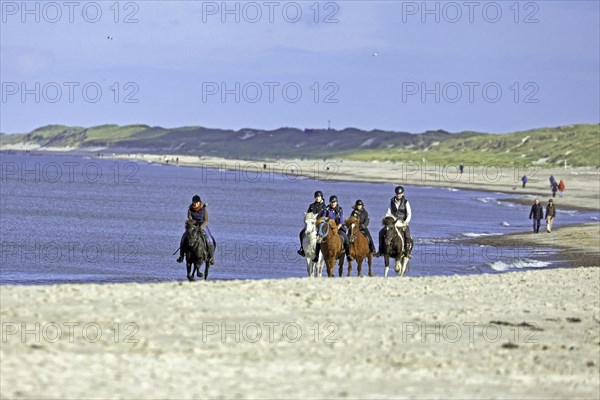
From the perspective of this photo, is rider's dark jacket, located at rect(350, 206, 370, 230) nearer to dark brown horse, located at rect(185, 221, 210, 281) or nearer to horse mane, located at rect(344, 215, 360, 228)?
horse mane, located at rect(344, 215, 360, 228)

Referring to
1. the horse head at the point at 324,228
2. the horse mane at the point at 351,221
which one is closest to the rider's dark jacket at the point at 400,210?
the horse mane at the point at 351,221

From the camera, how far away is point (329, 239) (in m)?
26.2

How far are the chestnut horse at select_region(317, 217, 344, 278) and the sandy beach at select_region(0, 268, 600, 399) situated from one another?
14.5ft

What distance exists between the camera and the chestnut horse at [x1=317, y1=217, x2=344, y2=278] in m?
26.0

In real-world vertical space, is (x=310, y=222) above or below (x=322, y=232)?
above

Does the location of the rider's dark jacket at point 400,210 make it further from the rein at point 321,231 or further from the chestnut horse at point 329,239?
the rein at point 321,231

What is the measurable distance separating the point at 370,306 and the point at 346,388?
608cm

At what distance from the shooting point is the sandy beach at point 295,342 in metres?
13.2

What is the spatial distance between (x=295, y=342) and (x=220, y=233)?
38116 mm

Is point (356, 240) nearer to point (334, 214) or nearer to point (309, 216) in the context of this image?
point (334, 214)

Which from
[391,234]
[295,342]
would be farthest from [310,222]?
[295,342]

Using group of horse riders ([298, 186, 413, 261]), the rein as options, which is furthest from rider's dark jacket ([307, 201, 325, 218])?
the rein

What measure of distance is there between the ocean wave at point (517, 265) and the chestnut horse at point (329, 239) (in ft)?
34.3

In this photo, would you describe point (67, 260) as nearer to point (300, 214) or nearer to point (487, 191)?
point (300, 214)
